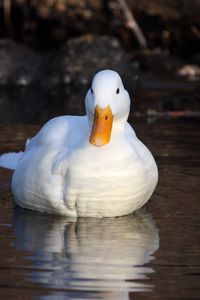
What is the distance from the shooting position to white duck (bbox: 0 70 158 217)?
24.3ft

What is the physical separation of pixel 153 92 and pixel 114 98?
23.7 feet

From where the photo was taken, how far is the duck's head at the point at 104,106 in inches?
285

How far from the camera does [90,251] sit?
22.6 feet

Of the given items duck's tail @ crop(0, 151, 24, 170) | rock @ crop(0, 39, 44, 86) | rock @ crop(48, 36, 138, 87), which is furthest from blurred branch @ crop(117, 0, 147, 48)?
duck's tail @ crop(0, 151, 24, 170)

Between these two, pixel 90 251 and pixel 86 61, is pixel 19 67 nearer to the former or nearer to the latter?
pixel 86 61

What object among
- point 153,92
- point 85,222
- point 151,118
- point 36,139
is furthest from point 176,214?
point 153,92

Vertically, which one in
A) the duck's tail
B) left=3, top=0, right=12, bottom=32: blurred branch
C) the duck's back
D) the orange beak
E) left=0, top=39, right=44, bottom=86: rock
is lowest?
left=3, top=0, right=12, bottom=32: blurred branch

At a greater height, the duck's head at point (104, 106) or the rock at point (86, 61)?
the duck's head at point (104, 106)

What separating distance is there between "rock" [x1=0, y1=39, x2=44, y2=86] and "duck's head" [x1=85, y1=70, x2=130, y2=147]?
802 centimetres

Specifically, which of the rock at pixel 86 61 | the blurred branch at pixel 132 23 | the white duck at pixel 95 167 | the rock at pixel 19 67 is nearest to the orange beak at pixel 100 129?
the white duck at pixel 95 167

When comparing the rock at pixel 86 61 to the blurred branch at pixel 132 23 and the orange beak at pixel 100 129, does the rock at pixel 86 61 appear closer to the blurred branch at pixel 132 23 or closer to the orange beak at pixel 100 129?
the blurred branch at pixel 132 23

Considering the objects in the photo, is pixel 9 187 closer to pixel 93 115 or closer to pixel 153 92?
pixel 93 115

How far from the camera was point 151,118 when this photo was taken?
12508 mm

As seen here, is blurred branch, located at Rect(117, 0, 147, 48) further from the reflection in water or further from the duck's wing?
the reflection in water
